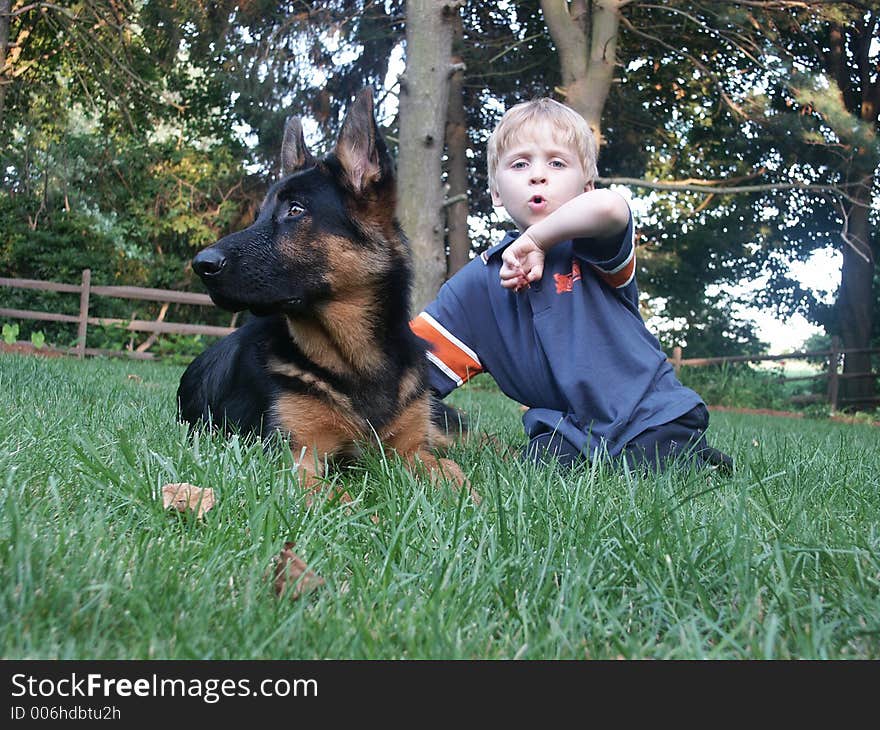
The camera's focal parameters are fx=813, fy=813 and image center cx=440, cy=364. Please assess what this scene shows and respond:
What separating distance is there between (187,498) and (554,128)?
8.44 ft

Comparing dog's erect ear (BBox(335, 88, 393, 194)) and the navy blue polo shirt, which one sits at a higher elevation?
dog's erect ear (BBox(335, 88, 393, 194))

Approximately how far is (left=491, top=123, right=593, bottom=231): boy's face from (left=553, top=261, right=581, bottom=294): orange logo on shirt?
294 millimetres

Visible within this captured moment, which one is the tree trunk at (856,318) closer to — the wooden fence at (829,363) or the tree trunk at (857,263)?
the tree trunk at (857,263)

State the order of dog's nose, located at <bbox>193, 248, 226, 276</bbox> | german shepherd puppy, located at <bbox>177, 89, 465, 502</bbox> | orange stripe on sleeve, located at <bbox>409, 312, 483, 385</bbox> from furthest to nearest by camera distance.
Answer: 1. orange stripe on sleeve, located at <bbox>409, 312, 483, 385</bbox>
2. german shepherd puppy, located at <bbox>177, 89, 465, 502</bbox>
3. dog's nose, located at <bbox>193, 248, 226, 276</bbox>

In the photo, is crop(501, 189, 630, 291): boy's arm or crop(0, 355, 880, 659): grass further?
crop(501, 189, 630, 291): boy's arm

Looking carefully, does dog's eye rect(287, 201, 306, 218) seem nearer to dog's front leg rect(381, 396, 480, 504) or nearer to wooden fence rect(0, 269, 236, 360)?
dog's front leg rect(381, 396, 480, 504)

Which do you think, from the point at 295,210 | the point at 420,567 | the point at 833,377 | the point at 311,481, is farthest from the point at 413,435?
the point at 833,377

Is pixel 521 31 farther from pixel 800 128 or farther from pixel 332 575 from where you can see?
pixel 332 575

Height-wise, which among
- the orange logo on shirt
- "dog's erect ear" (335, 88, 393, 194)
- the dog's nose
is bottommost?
the dog's nose

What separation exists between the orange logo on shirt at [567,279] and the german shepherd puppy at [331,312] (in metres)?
0.75

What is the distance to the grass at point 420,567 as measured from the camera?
148cm

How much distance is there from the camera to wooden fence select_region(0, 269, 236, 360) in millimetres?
17314

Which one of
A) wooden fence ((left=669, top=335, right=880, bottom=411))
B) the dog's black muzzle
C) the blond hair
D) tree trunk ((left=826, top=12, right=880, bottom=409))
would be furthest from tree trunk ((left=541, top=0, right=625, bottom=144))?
the dog's black muzzle

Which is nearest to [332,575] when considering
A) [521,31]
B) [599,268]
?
[599,268]
